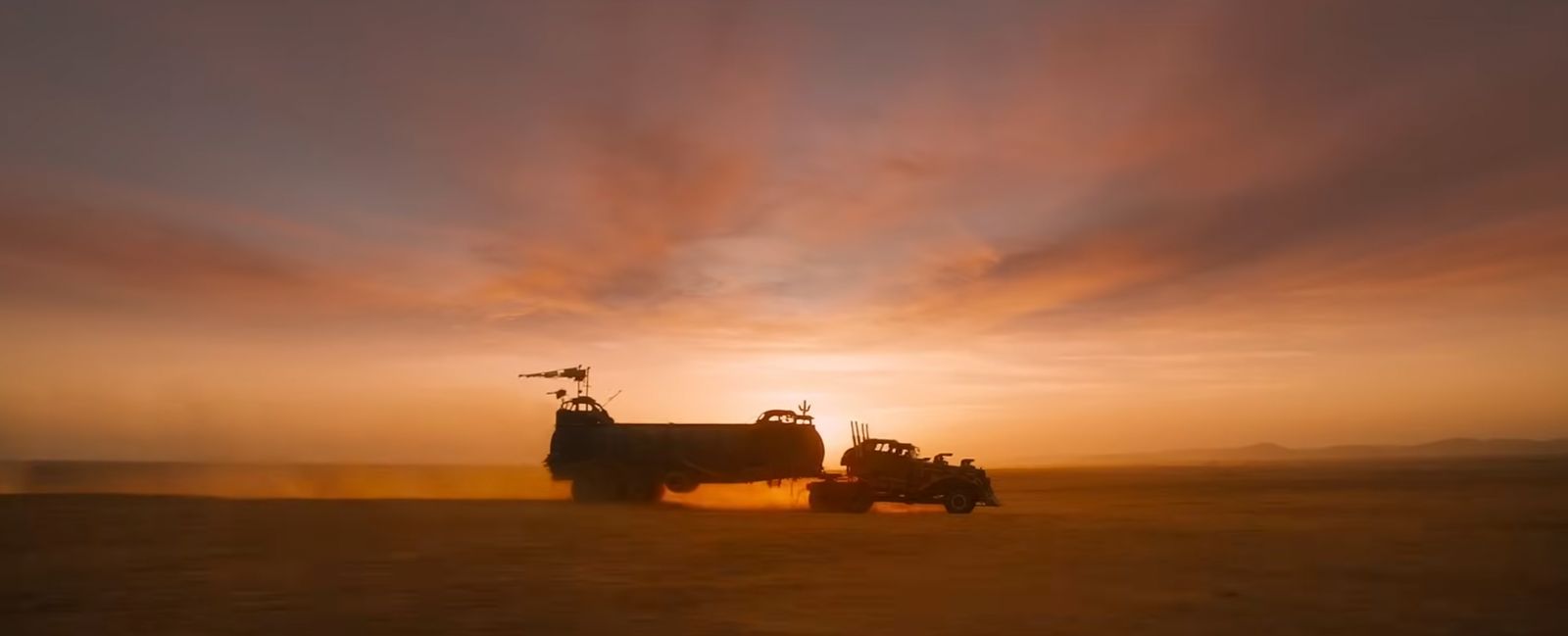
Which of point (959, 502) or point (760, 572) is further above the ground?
point (959, 502)

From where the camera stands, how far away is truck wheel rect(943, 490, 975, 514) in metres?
28.4

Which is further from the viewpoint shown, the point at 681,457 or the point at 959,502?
the point at 681,457

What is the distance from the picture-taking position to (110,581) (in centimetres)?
1289

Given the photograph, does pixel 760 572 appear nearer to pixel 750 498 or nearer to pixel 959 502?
pixel 959 502

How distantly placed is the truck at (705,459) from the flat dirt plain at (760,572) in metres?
4.52

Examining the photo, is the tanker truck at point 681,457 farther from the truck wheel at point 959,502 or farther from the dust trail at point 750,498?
the truck wheel at point 959,502

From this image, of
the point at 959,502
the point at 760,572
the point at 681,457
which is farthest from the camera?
the point at 681,457

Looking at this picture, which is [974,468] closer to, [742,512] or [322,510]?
[742,512]

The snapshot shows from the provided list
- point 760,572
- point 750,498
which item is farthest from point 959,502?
point 760,572

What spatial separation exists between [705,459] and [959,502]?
367 inches

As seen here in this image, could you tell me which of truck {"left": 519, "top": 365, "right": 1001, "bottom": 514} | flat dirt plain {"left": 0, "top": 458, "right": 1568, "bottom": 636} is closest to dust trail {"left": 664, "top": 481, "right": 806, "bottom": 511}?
truck {"left": 519, "top": 365, "right": 1001, "bottom": 514}

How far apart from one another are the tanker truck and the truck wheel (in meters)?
5.01

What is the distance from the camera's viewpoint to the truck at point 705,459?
29.9 metres

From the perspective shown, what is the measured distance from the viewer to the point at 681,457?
3309 centimetres
